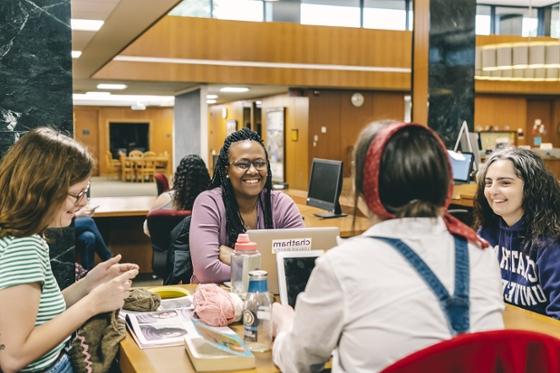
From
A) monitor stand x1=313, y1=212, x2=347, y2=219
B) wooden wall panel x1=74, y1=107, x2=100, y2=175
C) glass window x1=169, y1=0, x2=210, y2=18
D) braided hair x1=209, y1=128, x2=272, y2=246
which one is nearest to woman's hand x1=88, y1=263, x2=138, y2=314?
braided hair x1=209, y1=128, x2=272, y2=246

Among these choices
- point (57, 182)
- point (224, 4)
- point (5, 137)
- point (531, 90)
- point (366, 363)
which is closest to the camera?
point (366, 363)

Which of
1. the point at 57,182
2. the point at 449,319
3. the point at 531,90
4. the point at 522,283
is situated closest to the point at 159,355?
the point at 57,182

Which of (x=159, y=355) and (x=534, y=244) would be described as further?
(x=534, y=244)

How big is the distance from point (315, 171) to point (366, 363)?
4187mm

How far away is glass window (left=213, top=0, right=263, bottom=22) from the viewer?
11625 mm

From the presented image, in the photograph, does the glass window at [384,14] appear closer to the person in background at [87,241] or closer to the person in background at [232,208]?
the person in background at [87,241]

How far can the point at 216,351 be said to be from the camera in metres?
1.69

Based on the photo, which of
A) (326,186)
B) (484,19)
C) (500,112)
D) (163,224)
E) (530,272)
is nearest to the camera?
(530,272)

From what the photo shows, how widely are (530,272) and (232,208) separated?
4.30 feet

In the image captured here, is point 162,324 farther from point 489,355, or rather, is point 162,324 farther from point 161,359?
point 489,355

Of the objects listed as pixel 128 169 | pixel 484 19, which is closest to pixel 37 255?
pixel 484 19

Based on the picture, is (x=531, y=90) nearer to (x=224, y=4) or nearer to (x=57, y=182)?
(x=224, y=4)

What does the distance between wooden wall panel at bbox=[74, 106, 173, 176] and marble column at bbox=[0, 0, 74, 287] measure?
62.1 feet

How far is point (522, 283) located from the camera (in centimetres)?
247
